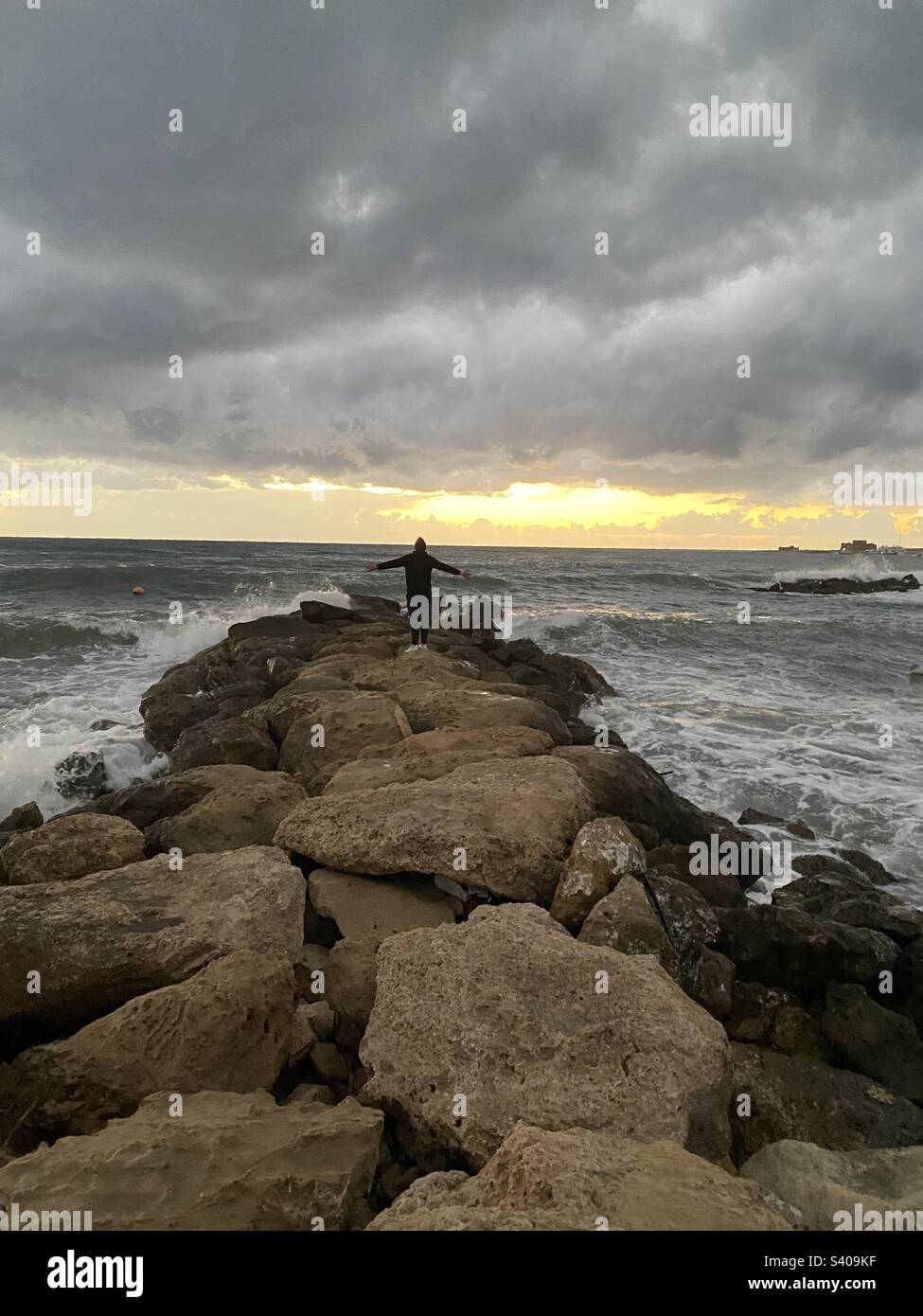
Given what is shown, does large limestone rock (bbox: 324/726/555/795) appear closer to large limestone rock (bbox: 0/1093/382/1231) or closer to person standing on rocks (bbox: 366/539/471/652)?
large limestone rock (bbox: 0/1093/382/1231)

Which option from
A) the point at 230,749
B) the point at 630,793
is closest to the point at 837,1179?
the point at 630,793

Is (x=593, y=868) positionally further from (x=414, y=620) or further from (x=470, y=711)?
(x=414, y=620)

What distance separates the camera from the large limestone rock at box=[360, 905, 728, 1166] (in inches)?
122

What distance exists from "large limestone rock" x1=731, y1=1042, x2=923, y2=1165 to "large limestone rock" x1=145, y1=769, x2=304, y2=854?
398 cm

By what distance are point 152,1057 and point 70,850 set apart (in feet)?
8.10

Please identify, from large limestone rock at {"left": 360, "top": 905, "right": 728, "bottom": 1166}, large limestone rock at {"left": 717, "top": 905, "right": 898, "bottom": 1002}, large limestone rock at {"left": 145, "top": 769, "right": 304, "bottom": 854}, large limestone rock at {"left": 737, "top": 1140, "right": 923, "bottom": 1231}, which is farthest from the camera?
large limestone rock at {"left": 145, "top": 769, "right": 304, "bottom": 854}

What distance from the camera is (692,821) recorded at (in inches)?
285

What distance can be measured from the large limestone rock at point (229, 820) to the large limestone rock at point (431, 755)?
486mm

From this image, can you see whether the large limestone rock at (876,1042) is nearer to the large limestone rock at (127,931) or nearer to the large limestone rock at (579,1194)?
the large limestone rock at (579,1194)

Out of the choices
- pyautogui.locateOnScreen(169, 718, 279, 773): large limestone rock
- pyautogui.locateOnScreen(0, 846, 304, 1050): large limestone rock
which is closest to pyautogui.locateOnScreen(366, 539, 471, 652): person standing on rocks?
pyautogui.locateOnScreen(169, 718, 279, 773): large limestone rock

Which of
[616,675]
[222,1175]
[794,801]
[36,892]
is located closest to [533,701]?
[794,801]

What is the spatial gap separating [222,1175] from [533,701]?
6.84m

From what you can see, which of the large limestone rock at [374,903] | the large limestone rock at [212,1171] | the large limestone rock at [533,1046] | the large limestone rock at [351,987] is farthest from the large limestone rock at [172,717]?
the large limestone rock at [212,1171]

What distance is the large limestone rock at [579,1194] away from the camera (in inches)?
93.2
